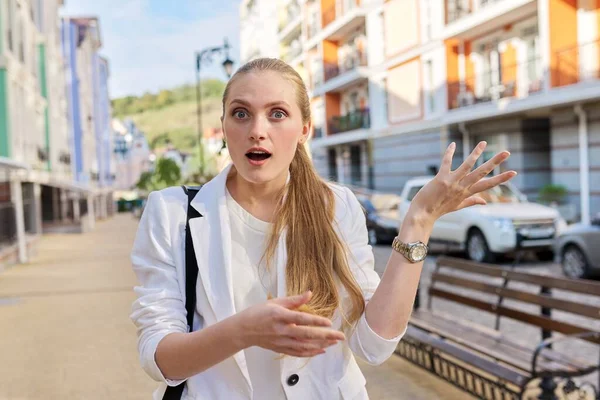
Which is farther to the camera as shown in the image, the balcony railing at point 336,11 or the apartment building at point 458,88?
the balcony railing at point 336,11

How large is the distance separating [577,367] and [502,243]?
9060 mm

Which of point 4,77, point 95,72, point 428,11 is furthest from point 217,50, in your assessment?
point 95,72

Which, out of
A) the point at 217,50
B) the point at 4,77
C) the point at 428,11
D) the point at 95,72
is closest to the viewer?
the point at 4,77

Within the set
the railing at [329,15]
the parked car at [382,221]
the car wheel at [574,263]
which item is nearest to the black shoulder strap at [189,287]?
the car wheel at [574,263]

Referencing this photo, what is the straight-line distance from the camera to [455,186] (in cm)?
170

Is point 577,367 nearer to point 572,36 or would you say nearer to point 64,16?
point 572,36

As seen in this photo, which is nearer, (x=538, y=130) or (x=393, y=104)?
(x=538, y=130)

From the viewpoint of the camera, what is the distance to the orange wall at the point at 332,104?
36.9 meters

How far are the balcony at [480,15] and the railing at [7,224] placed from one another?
15.4 metres

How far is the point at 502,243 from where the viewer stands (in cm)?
1312

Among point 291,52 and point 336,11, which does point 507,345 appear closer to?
point 336,11

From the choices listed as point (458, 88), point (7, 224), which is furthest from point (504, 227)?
point (7, 224)

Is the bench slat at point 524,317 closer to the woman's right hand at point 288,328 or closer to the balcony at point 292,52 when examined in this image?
the woman's right hand at point 288,328

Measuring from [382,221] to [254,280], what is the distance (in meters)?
16.8
